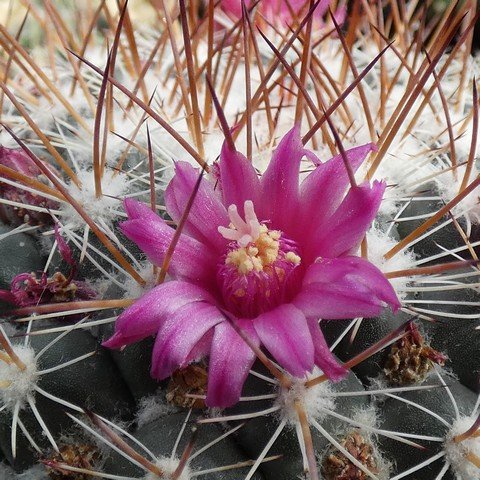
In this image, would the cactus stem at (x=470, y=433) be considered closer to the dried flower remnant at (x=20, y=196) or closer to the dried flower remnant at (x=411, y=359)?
the dried flower remnant at (x=411, y=359)

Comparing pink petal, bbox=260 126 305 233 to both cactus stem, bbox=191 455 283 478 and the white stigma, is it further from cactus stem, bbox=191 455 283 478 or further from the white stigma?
cactus stem, bbox=191 455 283 478

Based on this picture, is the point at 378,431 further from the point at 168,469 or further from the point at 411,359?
the point at 168,469

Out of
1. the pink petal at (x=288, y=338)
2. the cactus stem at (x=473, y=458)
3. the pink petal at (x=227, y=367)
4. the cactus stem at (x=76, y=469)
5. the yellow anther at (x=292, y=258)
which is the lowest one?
the cactus stem at (x=76, y=469)

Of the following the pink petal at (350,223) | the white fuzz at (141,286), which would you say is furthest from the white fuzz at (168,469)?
the pink petal at (350,223)

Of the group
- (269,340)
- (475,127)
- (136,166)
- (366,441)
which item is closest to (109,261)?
(136,166)

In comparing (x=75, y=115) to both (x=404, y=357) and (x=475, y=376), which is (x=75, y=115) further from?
(x=475, y=376)

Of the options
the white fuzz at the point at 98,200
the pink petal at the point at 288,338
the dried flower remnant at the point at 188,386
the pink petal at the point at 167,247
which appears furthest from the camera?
the white fuzz at the point at 98,200

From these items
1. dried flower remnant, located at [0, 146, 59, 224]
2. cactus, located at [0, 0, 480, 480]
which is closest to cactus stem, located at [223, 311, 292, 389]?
cactus, located at [0, 0, 480, 480]
